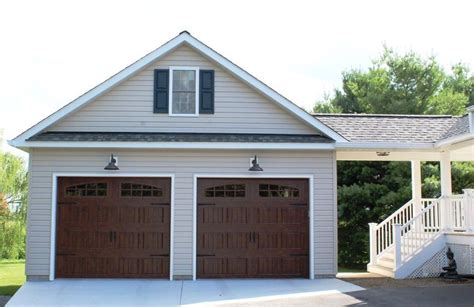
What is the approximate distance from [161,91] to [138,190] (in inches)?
92.4

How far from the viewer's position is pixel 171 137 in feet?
42.9

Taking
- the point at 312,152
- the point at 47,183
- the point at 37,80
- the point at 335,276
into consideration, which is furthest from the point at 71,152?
the point at 37,80

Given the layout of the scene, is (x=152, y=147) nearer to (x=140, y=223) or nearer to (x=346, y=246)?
(x=140, y=223)

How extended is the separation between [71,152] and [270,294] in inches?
216

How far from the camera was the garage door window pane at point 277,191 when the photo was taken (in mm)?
13477

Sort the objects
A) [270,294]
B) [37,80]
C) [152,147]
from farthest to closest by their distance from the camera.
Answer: [37,80]
[152,147]
[270,294]

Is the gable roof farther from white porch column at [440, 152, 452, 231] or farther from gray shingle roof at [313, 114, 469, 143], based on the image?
white porch column at [440, 152, 452, 231]

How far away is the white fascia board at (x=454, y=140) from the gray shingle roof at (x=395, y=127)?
0.21 m

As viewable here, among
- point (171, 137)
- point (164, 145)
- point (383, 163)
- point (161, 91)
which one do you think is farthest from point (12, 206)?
point (164, 145)

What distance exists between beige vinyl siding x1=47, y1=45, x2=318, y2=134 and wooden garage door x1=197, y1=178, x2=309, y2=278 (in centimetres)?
132

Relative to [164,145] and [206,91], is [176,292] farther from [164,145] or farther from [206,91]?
[206,91]

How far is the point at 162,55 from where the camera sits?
13.5m

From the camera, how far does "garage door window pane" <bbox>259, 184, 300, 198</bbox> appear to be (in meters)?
13.5

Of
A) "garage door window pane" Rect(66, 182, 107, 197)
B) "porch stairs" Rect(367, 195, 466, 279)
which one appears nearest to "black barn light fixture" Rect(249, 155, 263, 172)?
"garage door window pane" Rect(66, 182, 107, 197)
